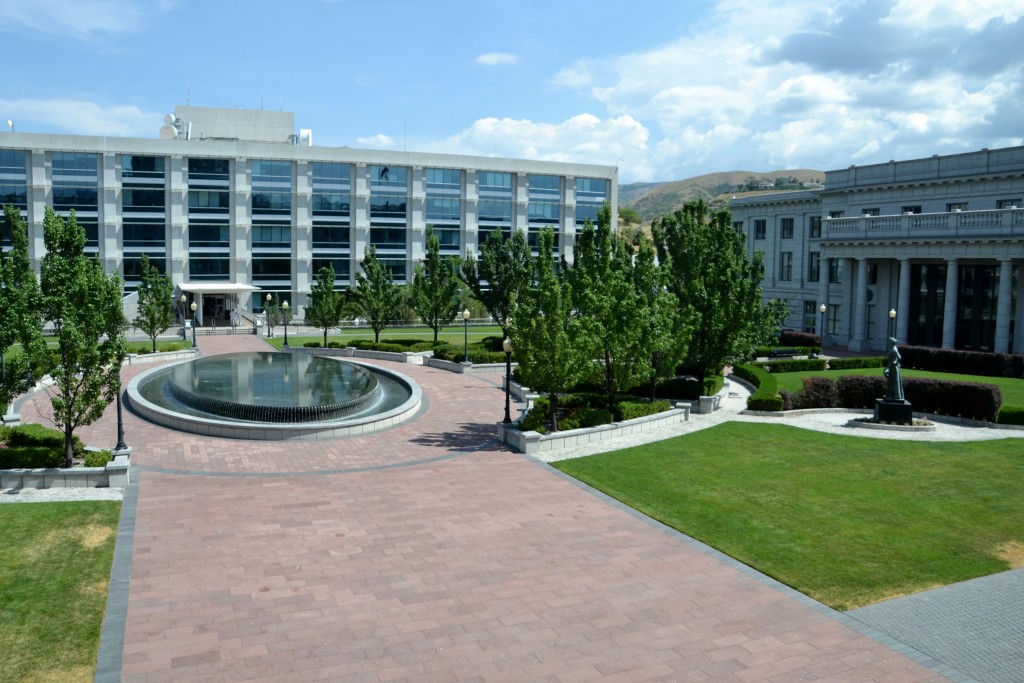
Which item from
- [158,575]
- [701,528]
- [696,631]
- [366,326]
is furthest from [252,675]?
[366,326]

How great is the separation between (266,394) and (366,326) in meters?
43.2

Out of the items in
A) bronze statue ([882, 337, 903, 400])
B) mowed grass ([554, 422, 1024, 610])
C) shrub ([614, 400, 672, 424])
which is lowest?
mowed grass ([554, 422, 1024, 610])

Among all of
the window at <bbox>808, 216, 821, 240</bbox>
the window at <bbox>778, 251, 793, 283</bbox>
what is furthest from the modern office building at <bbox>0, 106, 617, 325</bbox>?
the window at <bbox>808, 216, 821, 240</bbox>

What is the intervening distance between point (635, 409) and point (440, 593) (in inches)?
603

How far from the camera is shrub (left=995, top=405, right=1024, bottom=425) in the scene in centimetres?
2859

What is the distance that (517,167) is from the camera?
293 feet

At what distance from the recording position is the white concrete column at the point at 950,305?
2037 inches

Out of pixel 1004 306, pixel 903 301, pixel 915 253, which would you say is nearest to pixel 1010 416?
pixel 1004 306

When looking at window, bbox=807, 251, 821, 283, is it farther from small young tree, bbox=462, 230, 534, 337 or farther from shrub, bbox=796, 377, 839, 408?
shrub, bbox=796, 377, 839, 408

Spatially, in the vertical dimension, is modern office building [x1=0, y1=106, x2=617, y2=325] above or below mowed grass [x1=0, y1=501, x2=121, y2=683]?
above

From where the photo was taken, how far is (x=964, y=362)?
4547cm

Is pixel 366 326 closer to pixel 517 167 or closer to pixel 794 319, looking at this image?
pixel 517 167

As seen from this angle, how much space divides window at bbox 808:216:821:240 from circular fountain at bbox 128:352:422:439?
43.0 m

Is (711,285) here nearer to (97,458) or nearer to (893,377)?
(893,377)
